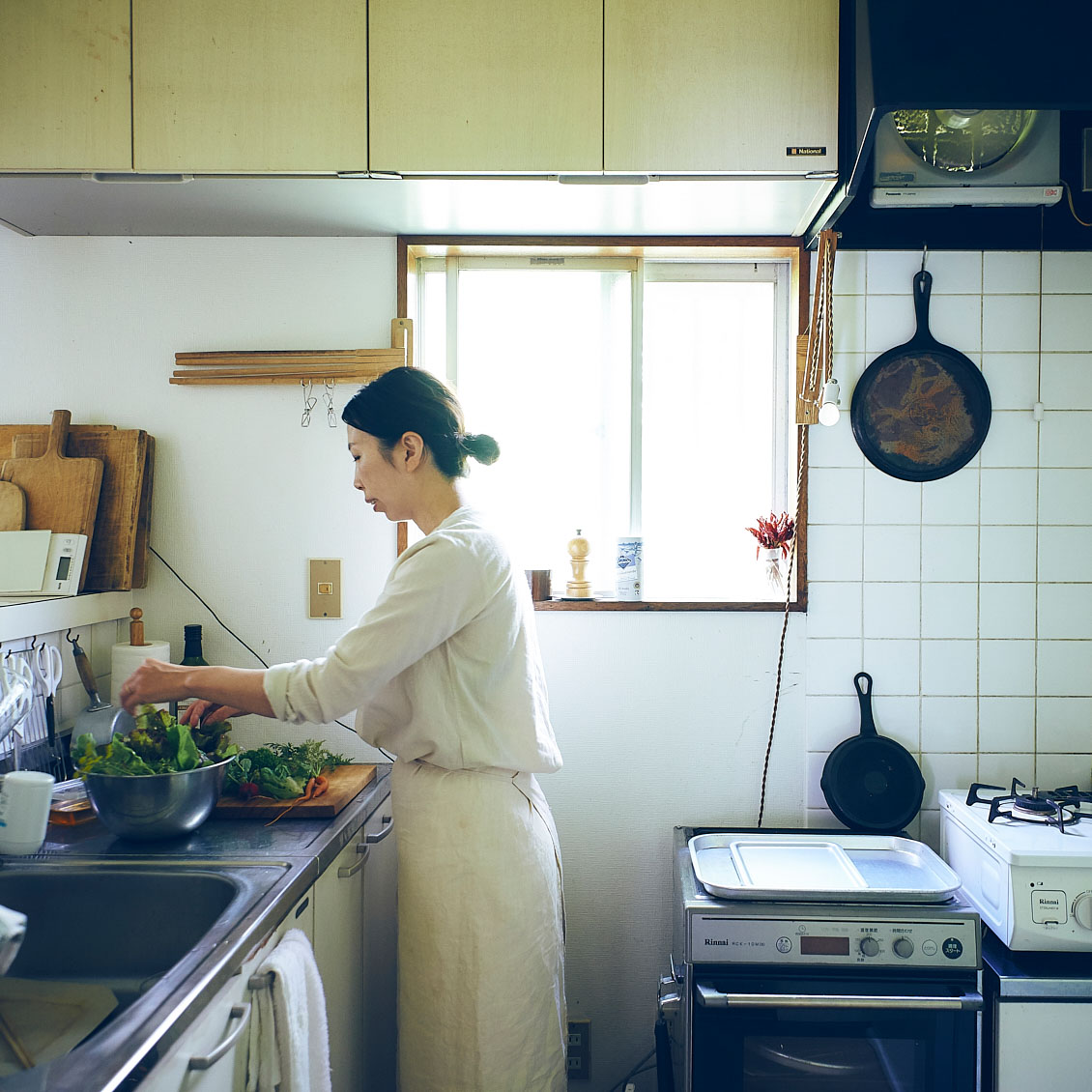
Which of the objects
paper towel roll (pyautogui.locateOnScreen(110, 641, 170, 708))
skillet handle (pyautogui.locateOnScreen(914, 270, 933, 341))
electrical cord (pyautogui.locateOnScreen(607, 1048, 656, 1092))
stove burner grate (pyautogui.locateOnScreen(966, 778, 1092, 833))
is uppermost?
skillet handle (pyautogui.locateOnScreen(914, 270, 933, 341))

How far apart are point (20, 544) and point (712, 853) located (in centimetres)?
154

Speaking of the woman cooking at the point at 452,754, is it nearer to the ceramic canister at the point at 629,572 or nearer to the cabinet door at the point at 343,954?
the cabinet door at the point at 343,954

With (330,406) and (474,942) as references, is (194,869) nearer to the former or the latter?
(474,942)

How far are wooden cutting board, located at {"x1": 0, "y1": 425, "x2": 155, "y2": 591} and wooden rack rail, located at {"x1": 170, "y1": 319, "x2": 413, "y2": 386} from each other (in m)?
0.19

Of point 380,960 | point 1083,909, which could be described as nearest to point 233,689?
point 380,960

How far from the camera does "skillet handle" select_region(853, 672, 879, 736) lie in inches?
73.8

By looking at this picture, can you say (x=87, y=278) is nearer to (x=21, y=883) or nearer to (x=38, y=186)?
(x=38, y=186)

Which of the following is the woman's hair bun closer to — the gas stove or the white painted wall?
the white painted wall

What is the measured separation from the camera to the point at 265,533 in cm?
192

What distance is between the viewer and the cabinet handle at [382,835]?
5.20 feet

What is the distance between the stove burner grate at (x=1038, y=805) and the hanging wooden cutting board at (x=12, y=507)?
206 cm

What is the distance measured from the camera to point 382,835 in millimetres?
1646

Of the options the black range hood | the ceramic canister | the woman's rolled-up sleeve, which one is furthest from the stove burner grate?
the black range hood

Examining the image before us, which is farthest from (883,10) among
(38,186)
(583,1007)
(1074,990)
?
(583,1007)
